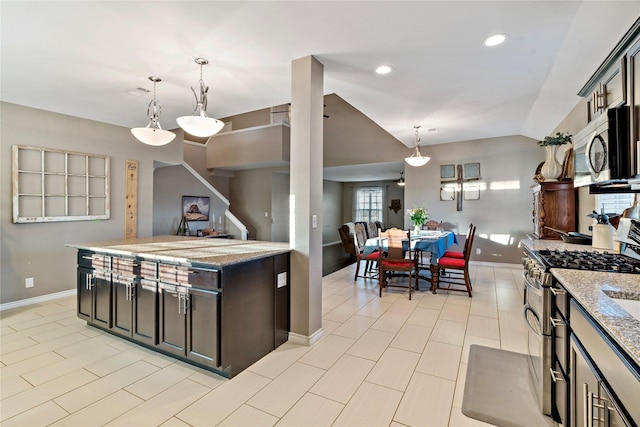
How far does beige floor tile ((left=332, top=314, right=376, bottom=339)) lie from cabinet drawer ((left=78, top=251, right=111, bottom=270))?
2311mm

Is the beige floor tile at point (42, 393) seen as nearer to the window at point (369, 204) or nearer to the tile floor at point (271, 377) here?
the tile floor at point (271, 377)

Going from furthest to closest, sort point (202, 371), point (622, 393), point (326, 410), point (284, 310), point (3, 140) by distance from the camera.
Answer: point (3, 140)
point (284, 310)
point (202, 371)
point (326, 410)
point (622, 393)

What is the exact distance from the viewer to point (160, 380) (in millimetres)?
2225

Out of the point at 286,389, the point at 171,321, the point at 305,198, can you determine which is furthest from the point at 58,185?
the point at 286,389

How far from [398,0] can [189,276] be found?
2.46 meters

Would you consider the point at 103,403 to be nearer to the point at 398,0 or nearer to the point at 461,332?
the point at 461,332

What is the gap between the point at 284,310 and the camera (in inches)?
110

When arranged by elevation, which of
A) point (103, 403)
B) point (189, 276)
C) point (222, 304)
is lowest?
point (103, 403)

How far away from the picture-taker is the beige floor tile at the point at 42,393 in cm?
191

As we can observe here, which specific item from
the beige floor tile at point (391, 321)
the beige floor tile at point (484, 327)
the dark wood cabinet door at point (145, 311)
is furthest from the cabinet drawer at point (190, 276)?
the beige floor tile at point (484, 327)

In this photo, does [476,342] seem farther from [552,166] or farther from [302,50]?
[302,50]

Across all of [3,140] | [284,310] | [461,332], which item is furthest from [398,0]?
[3,140]

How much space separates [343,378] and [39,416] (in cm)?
194

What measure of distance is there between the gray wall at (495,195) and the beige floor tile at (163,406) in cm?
601
